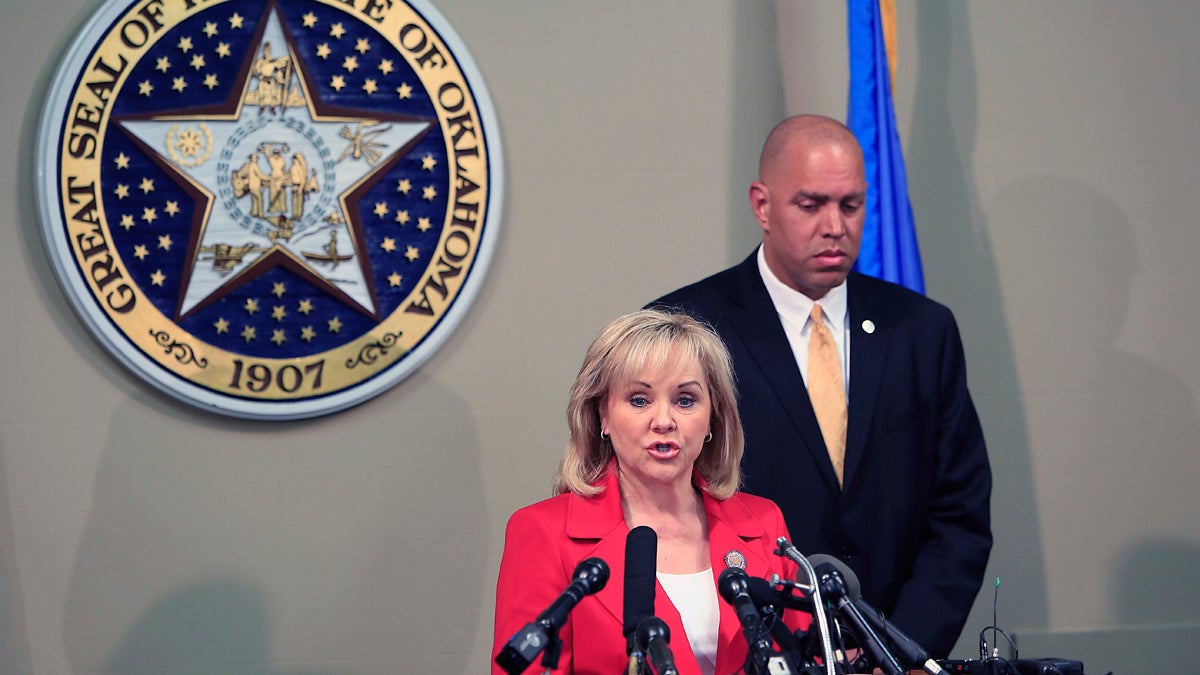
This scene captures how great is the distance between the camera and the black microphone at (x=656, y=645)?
157 centimetres

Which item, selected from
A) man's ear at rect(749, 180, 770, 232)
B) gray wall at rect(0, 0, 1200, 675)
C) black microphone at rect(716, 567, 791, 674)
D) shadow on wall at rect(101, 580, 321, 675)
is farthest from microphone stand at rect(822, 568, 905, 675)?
shadow on wall at rect(101, 580, 321, 675)

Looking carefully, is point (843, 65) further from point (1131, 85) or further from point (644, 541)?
point (644, 541)

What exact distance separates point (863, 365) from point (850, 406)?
4.3 inches

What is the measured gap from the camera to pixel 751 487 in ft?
9.99

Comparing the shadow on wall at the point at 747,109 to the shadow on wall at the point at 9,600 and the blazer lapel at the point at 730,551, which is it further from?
the shadow on wall at the point at 9,600

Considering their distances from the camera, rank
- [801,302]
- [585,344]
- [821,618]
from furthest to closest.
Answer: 1. [585,344]
2. [801,302]
3. [821,618]

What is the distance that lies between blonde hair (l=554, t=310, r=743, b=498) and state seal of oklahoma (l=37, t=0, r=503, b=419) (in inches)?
71.2

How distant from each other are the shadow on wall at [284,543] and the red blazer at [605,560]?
1877 mm

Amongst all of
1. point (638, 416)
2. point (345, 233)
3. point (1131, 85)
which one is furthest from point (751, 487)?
point (1131, 85)

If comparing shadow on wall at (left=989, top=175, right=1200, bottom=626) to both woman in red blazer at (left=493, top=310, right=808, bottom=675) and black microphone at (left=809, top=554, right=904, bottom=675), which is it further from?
black microphone at (left=809, top=554, right=904, bottom=675)

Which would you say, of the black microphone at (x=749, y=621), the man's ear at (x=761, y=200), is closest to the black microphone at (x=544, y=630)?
the black microphone at (x=749, y=621)

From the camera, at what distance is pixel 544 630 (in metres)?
1.64

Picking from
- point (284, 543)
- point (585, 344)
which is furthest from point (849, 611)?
point (284, 543)

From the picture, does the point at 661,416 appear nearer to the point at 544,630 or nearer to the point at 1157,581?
the point at 544,630
